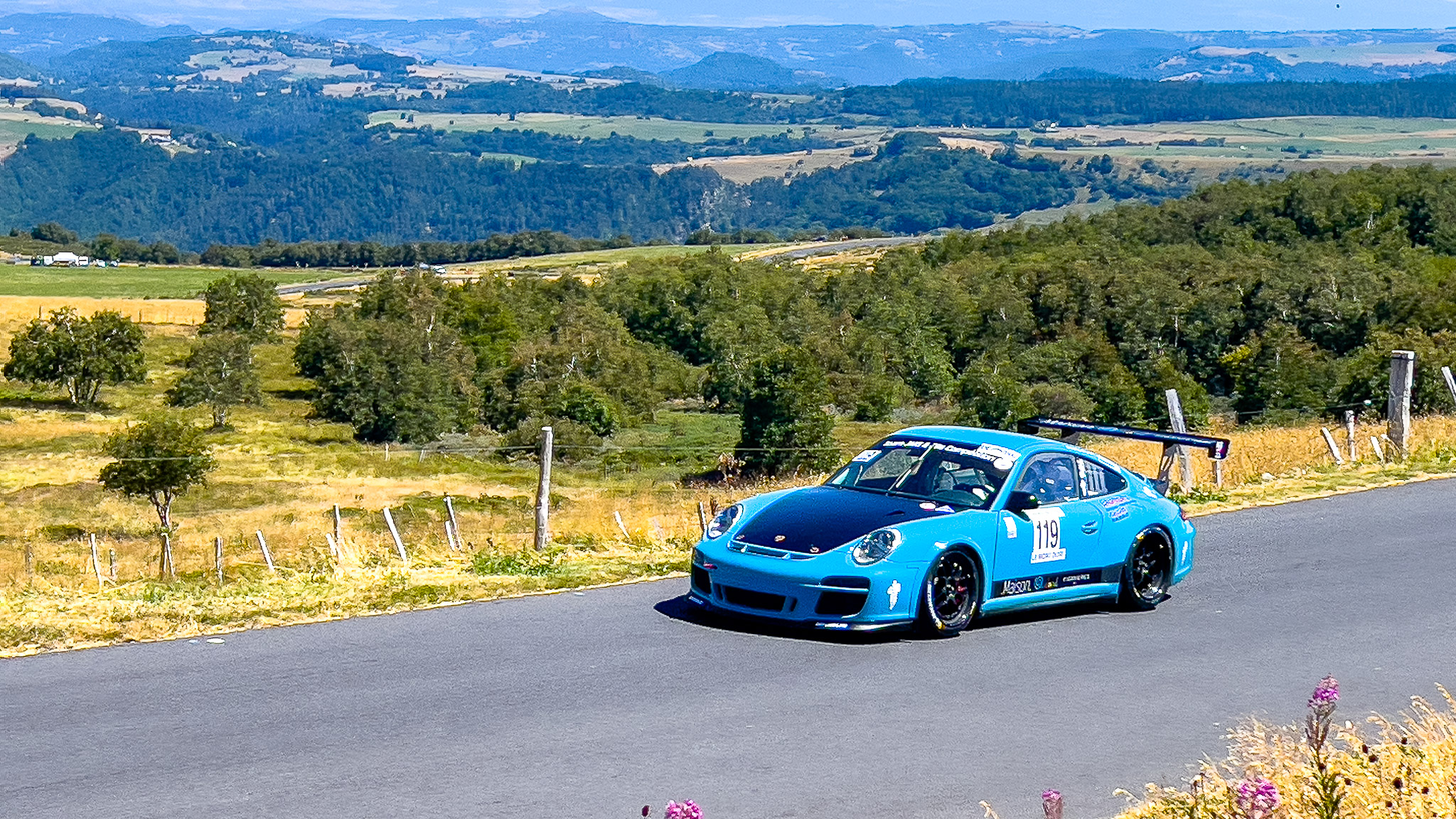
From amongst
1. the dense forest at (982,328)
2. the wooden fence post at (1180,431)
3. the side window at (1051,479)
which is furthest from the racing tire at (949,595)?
the dense forest at (982,328)

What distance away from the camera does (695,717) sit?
8.57m

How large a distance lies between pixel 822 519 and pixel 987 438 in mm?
1732

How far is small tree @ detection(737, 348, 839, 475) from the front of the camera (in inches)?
2429

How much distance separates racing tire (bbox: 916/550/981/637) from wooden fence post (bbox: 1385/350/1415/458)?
436 inches

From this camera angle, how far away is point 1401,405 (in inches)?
790

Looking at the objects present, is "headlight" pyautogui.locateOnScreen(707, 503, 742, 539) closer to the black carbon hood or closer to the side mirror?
the black carbon hood

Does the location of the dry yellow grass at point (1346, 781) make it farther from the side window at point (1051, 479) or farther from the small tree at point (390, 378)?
the small tree at point (390, 378)

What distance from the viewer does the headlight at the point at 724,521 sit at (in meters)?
11.0

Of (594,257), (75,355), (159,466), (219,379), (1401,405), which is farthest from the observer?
(594,257)

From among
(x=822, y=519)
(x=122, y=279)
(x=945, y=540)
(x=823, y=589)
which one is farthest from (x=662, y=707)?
(x=122, y=279)

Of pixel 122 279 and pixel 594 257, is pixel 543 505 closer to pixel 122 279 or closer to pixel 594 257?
pixel 122 279

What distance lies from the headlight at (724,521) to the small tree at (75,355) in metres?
74.0

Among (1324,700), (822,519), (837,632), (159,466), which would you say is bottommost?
(159,466)

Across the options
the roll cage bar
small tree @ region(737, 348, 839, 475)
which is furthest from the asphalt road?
small tree @ region(737, 348, 839, 475)
